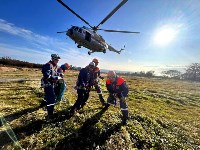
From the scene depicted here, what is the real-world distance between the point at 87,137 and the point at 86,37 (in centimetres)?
1849

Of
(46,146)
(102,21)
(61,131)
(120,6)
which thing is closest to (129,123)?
(61,131)

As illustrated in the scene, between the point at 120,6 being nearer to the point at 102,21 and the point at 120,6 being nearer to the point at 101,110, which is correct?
the point at 102,21

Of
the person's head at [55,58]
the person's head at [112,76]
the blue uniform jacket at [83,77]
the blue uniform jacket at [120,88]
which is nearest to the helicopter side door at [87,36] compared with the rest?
the blue uniform jacket at [83,77]

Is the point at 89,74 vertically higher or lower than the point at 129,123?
higher

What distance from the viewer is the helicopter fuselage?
25672 mm

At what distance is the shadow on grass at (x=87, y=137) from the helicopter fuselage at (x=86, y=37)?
16538mm

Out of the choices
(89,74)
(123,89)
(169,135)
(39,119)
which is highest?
(89,74)

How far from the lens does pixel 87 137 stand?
9.65 m

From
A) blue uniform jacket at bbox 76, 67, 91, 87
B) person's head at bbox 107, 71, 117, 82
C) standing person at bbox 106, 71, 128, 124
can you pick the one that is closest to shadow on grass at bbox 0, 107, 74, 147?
blue uniform jacket at bbox 76, 67, 91, 87

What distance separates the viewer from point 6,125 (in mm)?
9875

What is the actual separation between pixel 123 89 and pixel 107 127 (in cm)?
268

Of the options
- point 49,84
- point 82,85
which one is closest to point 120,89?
→ point 82,85

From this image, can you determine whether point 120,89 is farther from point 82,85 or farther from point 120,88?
point 82,85

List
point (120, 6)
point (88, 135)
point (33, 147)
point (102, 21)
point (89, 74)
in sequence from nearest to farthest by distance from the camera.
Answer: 1. point (33, 147)
2. point (88, 135)
3. point (89, 74)
4. point (120, 6)
5. point (102, 21)
